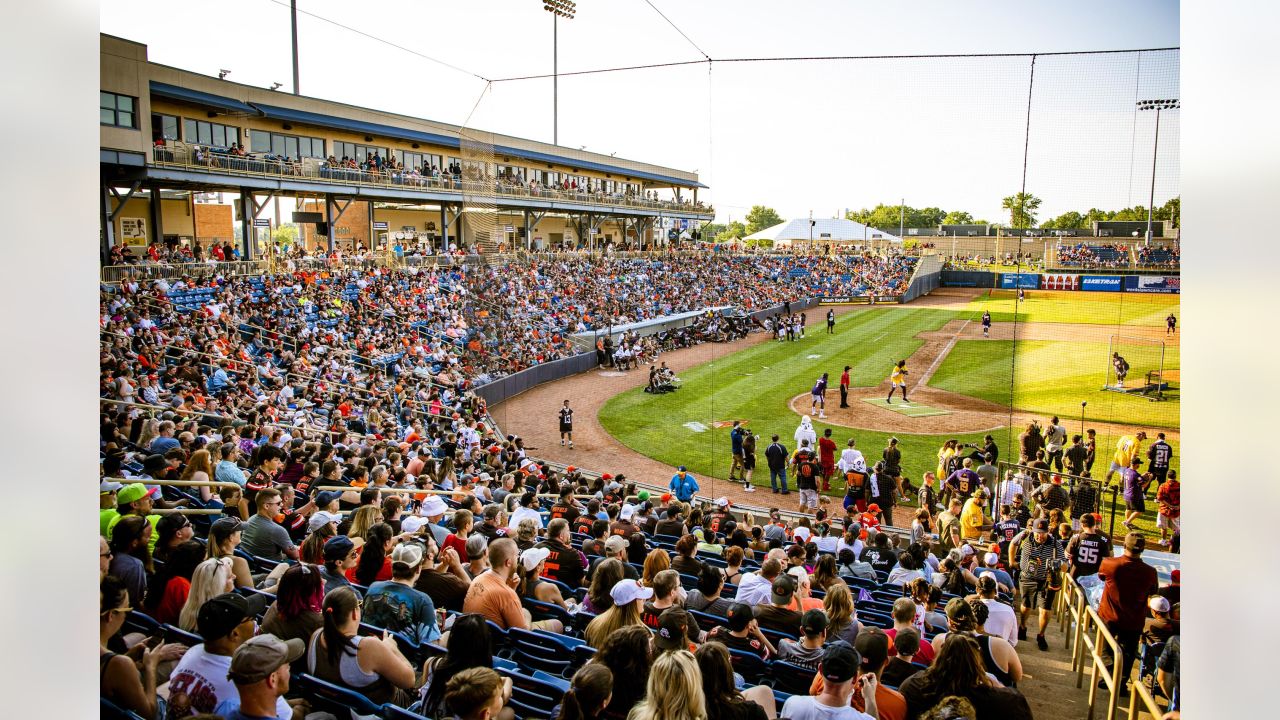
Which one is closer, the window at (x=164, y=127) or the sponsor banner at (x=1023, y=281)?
the sponsor banner at (x=1023, y=281)

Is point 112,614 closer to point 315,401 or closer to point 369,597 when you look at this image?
point 369,597

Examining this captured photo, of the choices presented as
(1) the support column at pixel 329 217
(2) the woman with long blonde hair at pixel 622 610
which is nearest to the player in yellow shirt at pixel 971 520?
(2) the woman with long blonde hair at pixel 622 610

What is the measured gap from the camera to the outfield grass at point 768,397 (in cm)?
1627

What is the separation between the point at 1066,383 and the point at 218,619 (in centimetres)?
1869

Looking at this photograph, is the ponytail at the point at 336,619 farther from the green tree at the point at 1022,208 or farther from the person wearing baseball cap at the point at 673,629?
the green tree at the point at 1022,208

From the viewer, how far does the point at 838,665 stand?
338 centimetres

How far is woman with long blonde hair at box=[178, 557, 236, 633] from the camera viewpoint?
4223 millimetres

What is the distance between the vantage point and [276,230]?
100062mm

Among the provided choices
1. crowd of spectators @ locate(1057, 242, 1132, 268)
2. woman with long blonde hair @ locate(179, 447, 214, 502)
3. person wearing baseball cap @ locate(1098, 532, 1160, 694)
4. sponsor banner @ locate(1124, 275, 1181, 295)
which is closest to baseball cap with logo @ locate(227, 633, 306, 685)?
woman with long blonde hair @ locate(179, 447, 214, 502)

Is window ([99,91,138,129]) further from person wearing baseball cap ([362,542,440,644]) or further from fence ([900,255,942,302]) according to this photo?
fence ([900,255,942,302])

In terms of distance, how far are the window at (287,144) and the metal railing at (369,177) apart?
1457mm
